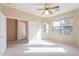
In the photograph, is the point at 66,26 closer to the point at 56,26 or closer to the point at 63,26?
the point at 63,26

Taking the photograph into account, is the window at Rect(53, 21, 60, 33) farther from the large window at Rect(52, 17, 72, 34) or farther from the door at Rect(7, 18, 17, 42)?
the door at Rect(7, 18, 17, 42)

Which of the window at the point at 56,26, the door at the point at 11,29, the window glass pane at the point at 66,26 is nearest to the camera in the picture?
the window glass pane at the point at 66,26

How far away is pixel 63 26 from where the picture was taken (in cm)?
884

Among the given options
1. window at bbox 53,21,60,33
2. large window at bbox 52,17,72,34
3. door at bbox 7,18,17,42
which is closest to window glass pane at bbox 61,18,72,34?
large window at bbox 52,17,72,34

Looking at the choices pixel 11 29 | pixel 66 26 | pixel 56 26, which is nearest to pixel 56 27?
pixel 56 26

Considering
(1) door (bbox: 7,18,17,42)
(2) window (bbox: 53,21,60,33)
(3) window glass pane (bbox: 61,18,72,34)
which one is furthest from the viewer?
(1) door (bbox: 7,18,17,42)

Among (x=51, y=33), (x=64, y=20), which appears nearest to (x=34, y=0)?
(x=64, y=20)

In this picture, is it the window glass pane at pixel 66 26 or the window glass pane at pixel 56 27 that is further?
the window glass pane at pixel 56 27

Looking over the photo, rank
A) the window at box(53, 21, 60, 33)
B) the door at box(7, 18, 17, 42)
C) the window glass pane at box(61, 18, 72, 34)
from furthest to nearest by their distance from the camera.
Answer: the door at box(7, 18, 17, 42)
the window at box(53, 21, 60, 33)
the window glass pane at box(61, 18, 72, 34)

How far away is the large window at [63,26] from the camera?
8.01m

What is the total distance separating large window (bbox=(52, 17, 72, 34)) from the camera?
8014mm

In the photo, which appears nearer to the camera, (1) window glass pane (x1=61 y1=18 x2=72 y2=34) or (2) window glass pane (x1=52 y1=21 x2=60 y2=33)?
(1) window glass pane (x1=61 y1=18 x2=72 y2=34)

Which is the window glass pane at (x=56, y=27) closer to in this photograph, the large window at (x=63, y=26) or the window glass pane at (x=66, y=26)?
the large window at (x=63, y=26)

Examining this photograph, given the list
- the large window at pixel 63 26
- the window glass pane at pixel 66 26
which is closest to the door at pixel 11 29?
the large window at pixel 63 26
